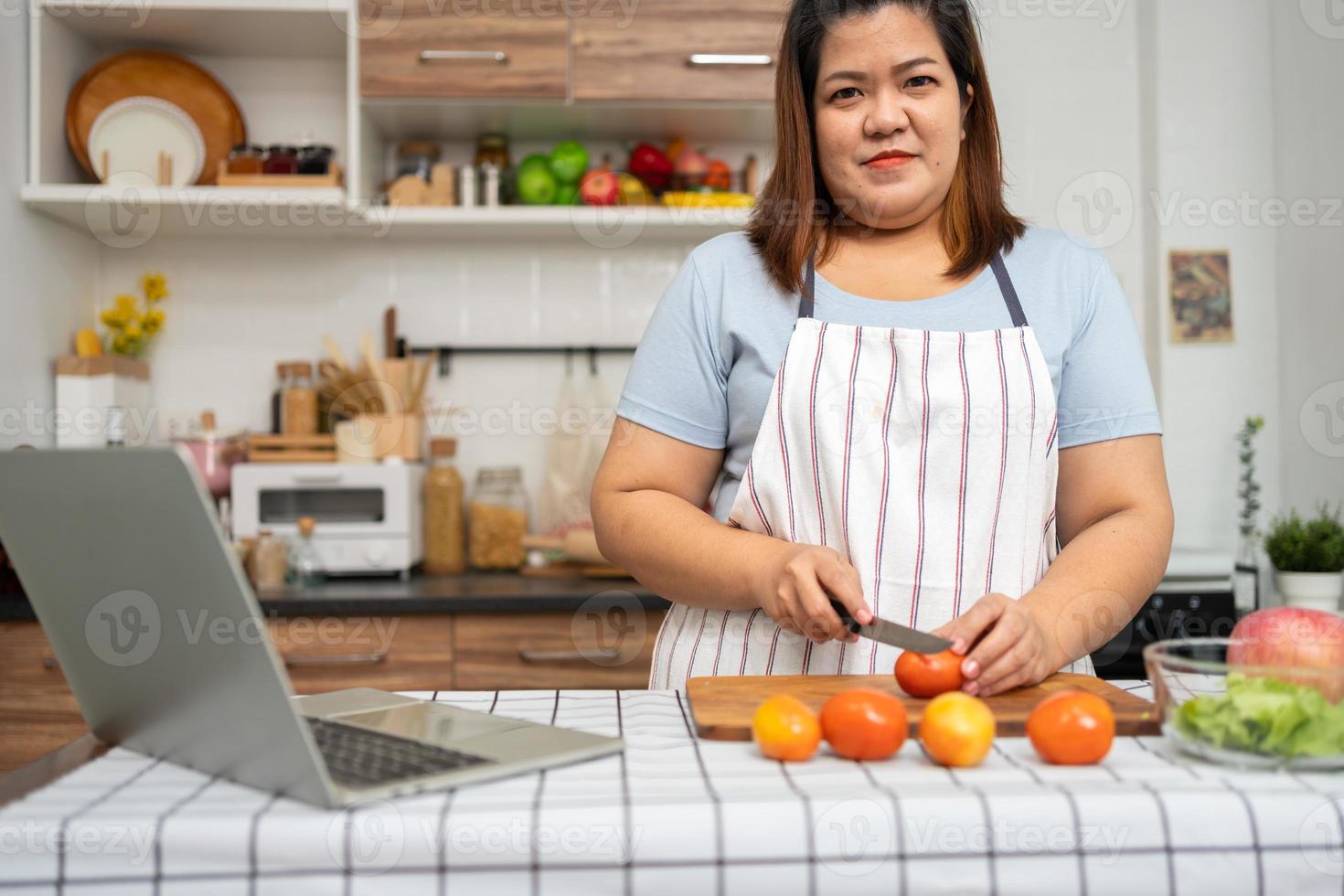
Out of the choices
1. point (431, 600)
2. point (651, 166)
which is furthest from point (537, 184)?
point (431, 600)

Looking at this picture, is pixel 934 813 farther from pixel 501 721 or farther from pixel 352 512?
pixel 352 512

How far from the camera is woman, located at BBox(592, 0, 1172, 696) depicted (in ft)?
3.65

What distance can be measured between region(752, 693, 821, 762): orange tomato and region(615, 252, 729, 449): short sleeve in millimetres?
478

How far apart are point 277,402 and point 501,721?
1.96 metres

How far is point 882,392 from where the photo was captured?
113cm

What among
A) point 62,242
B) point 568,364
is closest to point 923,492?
point 568,364

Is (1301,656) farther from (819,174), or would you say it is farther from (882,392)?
(819,174)

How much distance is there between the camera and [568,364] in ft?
8.84

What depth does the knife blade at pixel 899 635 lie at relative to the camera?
86 cm

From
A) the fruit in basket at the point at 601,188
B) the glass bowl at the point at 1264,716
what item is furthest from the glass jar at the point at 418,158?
the glass bowl at the point at 1264,716

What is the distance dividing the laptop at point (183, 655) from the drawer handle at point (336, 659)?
4.29ft

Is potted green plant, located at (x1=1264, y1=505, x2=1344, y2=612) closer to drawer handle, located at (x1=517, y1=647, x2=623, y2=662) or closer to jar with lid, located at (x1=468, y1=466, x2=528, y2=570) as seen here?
drawer handle, located at (x1=517, y1=647, x2=623, y2=662)

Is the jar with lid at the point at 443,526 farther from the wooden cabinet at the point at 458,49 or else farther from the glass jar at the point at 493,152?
the wooden cabinet at the point at 458,49

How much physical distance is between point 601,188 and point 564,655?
0.99 metres
